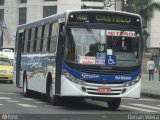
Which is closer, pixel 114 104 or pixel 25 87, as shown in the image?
pixel 114 104

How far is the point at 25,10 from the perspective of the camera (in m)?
102

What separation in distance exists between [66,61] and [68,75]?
17.1 inches

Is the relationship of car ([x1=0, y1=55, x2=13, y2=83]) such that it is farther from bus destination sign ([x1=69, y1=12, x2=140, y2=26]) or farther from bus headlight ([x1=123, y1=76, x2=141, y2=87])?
bus headlight ([x1=123, y1=76, x2=141, y2=87])

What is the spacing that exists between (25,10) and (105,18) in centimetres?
8517

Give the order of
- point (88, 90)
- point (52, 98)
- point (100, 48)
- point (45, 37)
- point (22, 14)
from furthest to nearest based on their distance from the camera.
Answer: point (22, 14)
point (45, 37)
point (52, 98)
point (100, 48)
point (88, 90)

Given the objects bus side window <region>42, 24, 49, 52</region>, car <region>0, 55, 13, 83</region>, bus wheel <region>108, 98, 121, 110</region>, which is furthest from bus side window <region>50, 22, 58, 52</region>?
car <region>0, 55, 13, 83</region>

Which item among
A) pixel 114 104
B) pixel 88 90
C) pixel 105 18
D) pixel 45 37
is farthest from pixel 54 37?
pixel 114 104

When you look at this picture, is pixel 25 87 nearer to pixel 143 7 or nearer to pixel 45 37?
pixel 45 37

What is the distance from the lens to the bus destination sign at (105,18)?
58.5ft

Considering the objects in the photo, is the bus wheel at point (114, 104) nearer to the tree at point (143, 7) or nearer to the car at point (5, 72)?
the car at point (5, 72)

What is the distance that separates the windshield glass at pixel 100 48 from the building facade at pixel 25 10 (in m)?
78.4

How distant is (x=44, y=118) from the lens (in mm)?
11734

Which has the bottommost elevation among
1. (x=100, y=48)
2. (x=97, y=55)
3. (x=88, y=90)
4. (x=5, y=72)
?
(x=5, y=72)

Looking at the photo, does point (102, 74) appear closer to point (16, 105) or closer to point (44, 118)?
point (16, 105)
